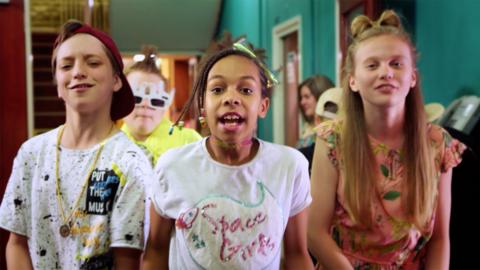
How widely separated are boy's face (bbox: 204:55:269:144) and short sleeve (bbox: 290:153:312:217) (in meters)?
0.15

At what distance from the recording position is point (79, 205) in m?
1.32

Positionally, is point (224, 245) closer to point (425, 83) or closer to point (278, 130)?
point (425, 83)

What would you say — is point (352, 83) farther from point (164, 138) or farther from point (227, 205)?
point (164, 138)

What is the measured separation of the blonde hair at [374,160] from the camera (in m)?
1.53

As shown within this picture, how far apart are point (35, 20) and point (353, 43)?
3.66 metres

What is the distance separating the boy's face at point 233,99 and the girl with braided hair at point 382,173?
1.29 feet

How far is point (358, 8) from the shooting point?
3396 mm

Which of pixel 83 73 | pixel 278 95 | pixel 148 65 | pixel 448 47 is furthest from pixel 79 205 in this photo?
pixel 278 95

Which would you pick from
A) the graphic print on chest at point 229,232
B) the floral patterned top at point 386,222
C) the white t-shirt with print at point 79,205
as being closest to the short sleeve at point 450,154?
the floral patterned top at point 386,222

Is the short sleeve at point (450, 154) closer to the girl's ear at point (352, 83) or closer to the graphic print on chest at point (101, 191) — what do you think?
→ the girl's ear at point (352, 83)

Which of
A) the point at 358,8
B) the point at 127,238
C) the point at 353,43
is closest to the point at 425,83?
the point at 358,8

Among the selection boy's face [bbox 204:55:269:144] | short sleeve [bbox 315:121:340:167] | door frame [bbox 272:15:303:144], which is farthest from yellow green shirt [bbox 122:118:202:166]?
door frame [bbox 272:15:303:144]

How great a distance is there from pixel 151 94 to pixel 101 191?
1.25 metres

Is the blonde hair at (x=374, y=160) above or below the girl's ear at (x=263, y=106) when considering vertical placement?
below
